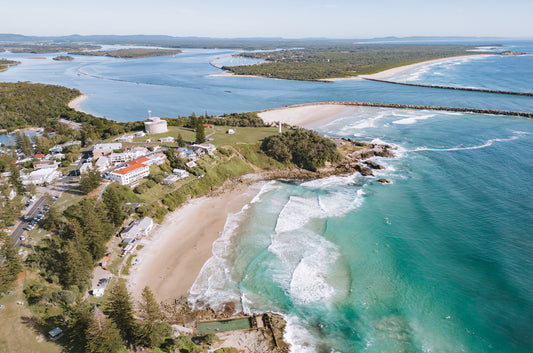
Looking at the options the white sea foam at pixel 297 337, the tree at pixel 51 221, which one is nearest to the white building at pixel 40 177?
the tree at pixel 51 221

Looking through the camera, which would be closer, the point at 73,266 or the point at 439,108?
the point at 73,266

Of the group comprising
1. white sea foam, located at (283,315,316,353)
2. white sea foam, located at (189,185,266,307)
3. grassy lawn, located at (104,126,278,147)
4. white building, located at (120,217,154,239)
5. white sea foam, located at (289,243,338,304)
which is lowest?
white sea foam, located at (283,315,316,353)

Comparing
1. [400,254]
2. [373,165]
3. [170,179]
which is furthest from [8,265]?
[373,165]

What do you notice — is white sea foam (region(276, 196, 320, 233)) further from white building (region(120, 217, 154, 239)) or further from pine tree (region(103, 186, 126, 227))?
pine tree (region(103, 186, 126, 227))

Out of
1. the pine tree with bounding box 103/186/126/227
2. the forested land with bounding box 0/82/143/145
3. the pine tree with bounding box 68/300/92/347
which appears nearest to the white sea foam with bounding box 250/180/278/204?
the pine tree with bounding box 103/186/126/227

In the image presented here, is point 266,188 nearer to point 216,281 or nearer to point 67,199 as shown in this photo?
point 216,281
